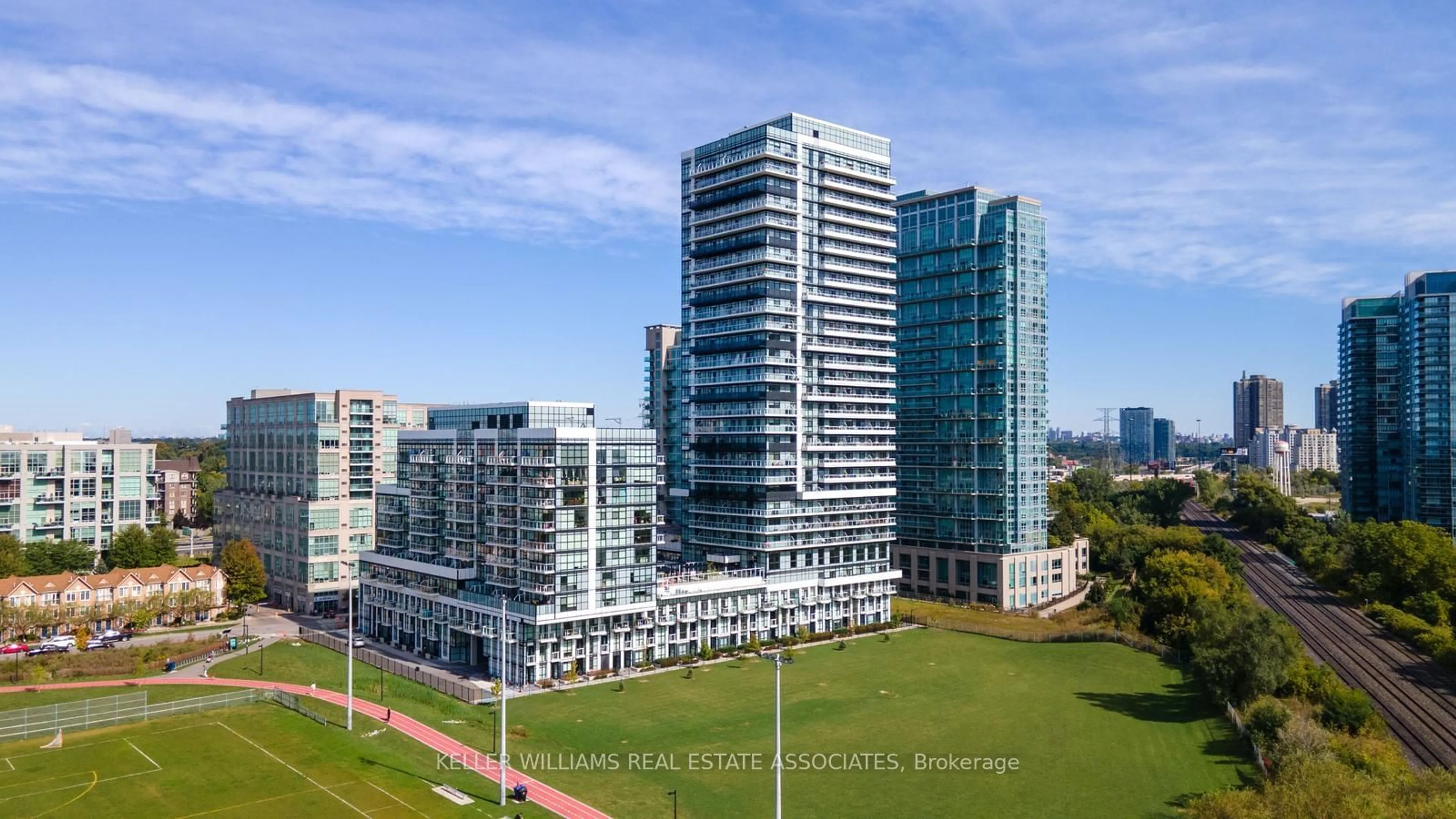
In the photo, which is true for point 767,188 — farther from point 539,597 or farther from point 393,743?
point 393,743

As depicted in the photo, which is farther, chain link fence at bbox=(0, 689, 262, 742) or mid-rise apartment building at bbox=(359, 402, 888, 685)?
mid-rise apartment building at bbox=(359, 402, 888, 685)

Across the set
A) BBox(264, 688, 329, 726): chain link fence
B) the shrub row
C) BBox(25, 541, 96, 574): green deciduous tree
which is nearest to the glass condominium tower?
BBox(264, 688, 329, 726): chain link fence

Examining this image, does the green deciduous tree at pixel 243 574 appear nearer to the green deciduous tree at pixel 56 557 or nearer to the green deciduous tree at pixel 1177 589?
the green deciduous tree at pixel 56 557

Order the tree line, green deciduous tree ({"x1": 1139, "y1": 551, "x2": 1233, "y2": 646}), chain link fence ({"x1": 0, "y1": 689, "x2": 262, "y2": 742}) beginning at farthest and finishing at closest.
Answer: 1. green deciduous tree ({"x1": 1139, "y1": 551, "x2": 1233, "y2": 646})
2. chain link fence ({"x1": 0, "y1": 689, "x2": 262, "y2": 742})
3. the tree line

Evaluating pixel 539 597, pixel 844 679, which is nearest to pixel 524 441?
pixel 539 597

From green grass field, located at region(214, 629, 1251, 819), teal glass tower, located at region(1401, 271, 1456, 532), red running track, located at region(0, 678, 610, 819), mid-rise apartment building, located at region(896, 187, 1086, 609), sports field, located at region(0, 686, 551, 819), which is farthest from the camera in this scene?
teal glass tower, located at region(1401, 271, 1456, 532)

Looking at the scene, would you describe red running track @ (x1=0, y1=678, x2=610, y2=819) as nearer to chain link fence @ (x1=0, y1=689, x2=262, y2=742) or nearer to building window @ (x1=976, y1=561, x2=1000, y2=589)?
chain link fence @ (x1=0, y1=689, x2=262, y2=742)

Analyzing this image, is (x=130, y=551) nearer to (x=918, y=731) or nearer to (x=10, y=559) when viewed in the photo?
(x=10, y=559)
